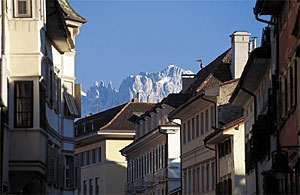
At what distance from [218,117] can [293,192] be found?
3498 cm

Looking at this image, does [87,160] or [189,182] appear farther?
[87,160]

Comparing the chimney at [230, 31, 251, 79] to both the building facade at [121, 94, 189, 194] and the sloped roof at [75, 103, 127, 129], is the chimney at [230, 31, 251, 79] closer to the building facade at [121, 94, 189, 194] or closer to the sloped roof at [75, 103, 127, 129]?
the building facade at [121, 94, 189, 194]

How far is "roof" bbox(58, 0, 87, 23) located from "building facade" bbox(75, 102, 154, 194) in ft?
172

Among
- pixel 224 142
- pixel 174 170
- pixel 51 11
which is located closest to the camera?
pixel 51 11

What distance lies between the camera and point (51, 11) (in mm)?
43188

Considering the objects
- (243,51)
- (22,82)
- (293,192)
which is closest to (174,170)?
(243,51)

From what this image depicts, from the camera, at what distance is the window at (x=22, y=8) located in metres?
39.5

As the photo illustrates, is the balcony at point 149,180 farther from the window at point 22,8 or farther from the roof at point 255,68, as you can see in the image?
the window at point 22,8

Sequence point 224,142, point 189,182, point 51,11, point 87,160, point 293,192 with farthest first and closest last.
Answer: point 87,160 → point 189,182 → point 224,142 → point 51,11 → point 293,192

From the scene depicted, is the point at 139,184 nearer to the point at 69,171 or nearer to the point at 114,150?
the point at 114,150

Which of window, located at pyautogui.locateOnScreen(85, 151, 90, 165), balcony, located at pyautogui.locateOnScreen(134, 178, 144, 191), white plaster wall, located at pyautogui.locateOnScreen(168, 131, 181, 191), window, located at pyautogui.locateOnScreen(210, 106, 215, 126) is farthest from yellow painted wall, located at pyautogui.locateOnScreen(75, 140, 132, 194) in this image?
window, located at pyautogui.locateOnScreen(210, 106, 215, 126)

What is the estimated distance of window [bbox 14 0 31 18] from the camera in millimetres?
39469

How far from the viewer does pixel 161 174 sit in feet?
268

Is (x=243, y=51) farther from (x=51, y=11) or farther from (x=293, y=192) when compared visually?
(x=293, y=192)
